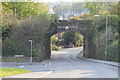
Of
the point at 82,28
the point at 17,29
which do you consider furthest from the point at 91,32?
the point at 17,29

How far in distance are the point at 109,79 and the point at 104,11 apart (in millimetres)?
38977

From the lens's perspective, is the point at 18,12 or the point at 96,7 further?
the point at 96,7

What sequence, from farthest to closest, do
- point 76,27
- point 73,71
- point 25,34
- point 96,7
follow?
point 96,7 → point 76,27 → point 25,34 → point 73,71

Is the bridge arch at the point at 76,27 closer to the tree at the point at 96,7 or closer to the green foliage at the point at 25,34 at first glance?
the tree at the point at 96,7

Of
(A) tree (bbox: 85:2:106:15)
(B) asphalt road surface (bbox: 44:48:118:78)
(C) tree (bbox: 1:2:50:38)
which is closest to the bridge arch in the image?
(A) tree (bbox: 85:2:106:15)

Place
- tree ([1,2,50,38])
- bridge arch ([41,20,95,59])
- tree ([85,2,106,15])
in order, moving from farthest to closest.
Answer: tree ([85,2,106,15]), bridge arch ([41,20,95,59]), tree ([1,2,50,38])

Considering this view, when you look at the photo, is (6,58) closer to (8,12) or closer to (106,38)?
(8,12)

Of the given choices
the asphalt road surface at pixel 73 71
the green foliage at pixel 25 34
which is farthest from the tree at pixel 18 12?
the asphalt road surface at pixel 73 71

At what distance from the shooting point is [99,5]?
1820 inches

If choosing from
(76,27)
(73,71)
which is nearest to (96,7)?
(76,27)

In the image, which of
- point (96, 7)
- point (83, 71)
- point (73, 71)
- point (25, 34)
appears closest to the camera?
point (83, 71)

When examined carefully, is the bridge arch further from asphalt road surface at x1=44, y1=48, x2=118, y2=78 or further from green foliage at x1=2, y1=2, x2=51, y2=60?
asphalt road surface at x1=44, y1=48, x2=118, y2=78

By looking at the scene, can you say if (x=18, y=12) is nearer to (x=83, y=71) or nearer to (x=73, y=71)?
(x=73, y=71)

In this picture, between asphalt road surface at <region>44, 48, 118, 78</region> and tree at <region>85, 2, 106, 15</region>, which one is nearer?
asphalt road surface at <region>44, 48, 118, 78</region>
